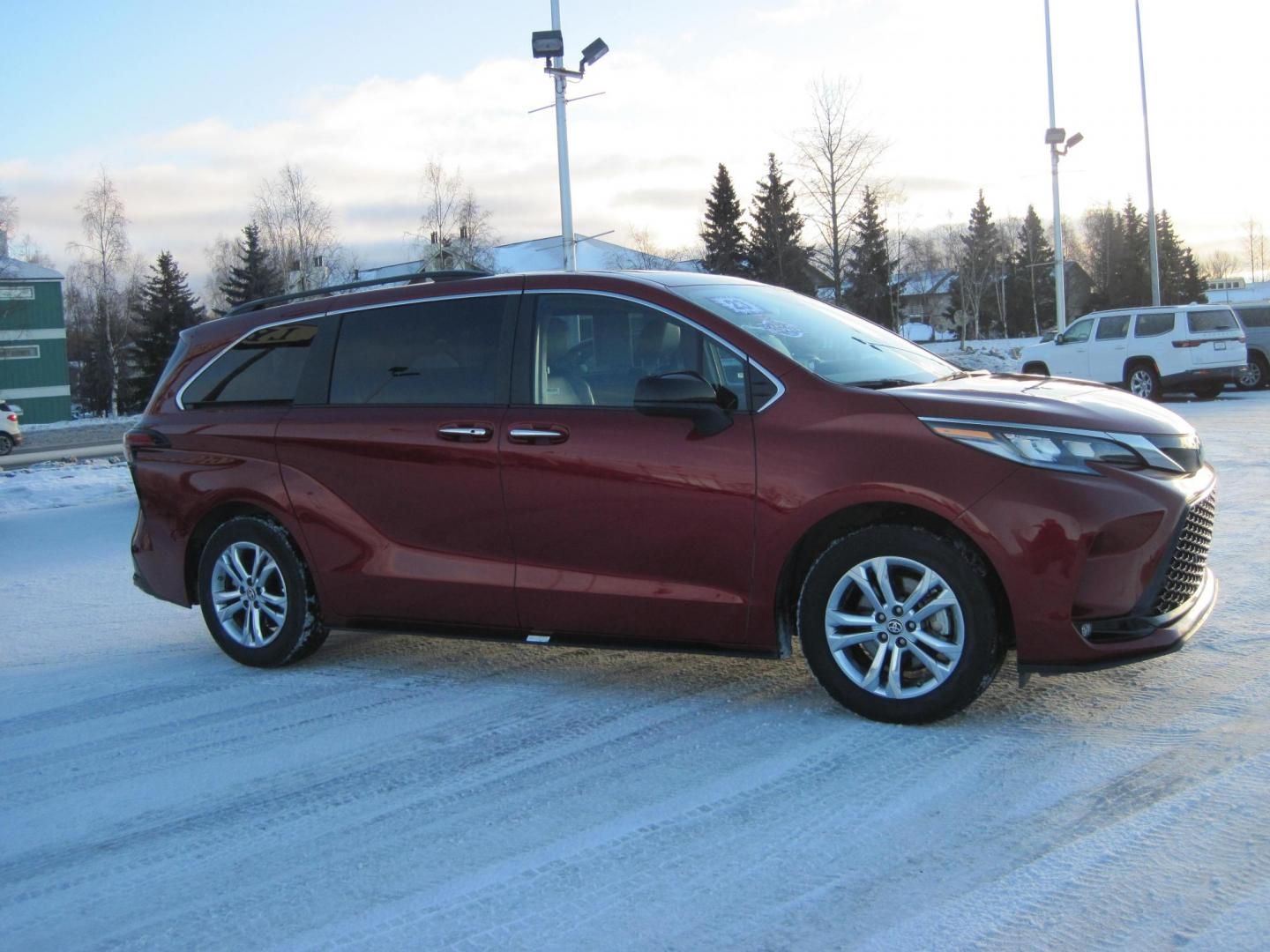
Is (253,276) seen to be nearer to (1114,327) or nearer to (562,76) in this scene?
(562,76)

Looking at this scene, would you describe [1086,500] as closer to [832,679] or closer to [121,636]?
[832,679]

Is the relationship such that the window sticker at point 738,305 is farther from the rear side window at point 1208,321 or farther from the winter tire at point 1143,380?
the rear side window at point 1208,321

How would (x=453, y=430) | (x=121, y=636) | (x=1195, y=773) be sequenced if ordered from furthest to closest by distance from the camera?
(x=121, y=636)
(x=453, y=430)
(x=1195, y=773)

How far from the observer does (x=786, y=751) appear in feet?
13.5

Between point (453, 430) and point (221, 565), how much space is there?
160 cm

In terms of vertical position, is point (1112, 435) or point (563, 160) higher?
point (563, 160)

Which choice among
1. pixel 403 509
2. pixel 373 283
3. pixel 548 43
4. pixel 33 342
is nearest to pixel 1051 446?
pixel 403 509

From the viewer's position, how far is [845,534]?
14.4ft

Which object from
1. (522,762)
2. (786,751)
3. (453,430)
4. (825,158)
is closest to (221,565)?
(453,430)

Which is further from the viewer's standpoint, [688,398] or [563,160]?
[563,160]

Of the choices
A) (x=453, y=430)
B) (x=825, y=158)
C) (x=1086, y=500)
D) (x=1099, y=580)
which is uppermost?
(x=825, y=158)

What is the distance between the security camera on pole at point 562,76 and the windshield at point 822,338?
51.2 ft

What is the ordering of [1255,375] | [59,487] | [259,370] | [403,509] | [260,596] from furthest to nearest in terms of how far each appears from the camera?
[1255,375]
[59,487]
[259,370]
[260,596]
[403,509]

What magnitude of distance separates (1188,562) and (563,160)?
64.3 ft
